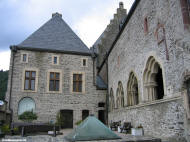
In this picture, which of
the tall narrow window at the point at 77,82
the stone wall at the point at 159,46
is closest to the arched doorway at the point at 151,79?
the stone wall at the point at 159,46

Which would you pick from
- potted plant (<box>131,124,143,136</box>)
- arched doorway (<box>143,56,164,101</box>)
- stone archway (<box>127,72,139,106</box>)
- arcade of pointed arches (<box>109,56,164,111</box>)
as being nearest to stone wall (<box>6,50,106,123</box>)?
arcade of pointed arches (<box>109,56,164,111</box>)

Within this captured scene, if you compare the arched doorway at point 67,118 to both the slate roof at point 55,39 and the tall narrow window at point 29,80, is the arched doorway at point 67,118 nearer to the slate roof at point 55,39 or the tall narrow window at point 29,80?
the tall narrow window at point 29,80

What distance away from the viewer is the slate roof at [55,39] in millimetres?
16062

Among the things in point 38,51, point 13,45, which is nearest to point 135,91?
point 38,51

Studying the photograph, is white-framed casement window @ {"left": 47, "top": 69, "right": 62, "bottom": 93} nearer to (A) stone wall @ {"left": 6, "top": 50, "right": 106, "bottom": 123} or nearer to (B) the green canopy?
(A) stone wall @ {"left": 6, "top": 50, "right": 106, "bottom": 123}

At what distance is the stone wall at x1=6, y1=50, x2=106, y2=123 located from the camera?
14648 mm

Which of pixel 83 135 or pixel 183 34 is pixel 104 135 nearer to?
pixel 83 135

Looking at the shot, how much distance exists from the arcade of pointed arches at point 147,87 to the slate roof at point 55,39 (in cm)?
521

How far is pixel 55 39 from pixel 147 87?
11.1 metres

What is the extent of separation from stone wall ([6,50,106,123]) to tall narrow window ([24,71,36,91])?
38 cm

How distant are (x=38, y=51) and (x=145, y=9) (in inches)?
398

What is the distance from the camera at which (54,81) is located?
15.5m

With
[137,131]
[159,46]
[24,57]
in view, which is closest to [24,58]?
[24,57]

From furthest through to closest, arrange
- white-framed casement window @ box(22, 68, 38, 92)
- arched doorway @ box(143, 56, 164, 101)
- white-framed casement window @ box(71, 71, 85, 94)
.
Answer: white-framed casement window @ box(71, 71, 85, 94) < white-framed casement window @ box(22, 68, 38, 92) < arched doorway @ box(143, 56, 164, 101)
